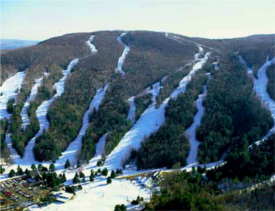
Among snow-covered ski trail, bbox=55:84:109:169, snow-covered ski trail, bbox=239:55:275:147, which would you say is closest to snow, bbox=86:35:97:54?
snow-covered ski trail, bbox=55:84:109:169

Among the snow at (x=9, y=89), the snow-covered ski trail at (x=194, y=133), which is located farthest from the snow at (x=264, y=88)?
the snow at (x=9, y=89)

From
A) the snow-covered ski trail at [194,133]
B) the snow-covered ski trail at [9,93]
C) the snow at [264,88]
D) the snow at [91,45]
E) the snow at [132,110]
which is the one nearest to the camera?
the snow-covered ski trail at [194,133]

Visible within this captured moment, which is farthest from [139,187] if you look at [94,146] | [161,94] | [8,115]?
[8,115]

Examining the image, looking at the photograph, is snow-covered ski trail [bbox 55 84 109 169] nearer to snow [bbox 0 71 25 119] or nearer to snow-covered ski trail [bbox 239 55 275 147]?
snow [bbox 0 71 25 119]

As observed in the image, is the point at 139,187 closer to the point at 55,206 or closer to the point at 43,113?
the point at 55,206

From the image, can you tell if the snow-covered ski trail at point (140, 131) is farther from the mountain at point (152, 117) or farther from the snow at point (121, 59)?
the snow at point (121, 59)

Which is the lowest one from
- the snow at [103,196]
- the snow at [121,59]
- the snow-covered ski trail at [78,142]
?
the snow at [103,196]

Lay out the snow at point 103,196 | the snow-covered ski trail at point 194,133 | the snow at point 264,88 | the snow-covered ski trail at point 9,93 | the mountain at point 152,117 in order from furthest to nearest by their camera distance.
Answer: the snow at point 264,88
the snow-covered ski trail at point 9,93
the snow-covered ski trail at point 194,133
the mountain at point 152,117
the snow at point 103,196
